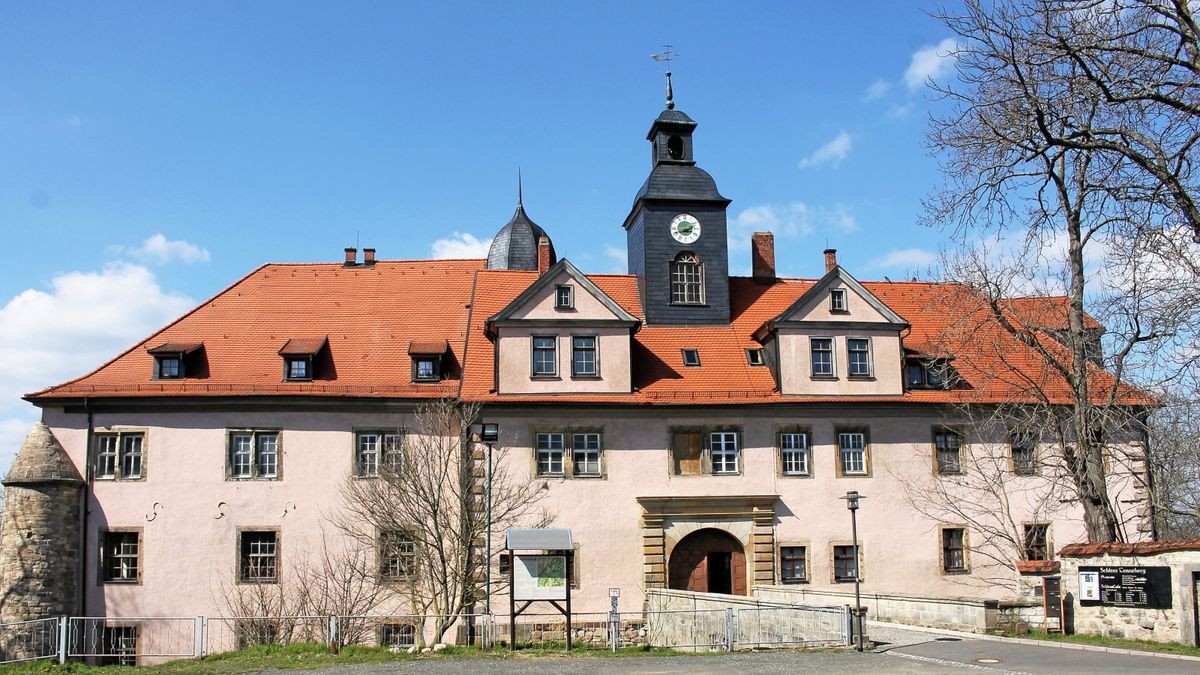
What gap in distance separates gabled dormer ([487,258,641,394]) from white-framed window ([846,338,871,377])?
5.56m

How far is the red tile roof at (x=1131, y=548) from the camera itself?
18.7 meters

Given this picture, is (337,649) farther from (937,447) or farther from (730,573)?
(937,447)

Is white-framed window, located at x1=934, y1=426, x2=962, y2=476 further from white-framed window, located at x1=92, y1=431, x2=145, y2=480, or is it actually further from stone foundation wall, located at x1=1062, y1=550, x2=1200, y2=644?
white-framed window, located at x1=92, y1=431, x2=145, y2=480

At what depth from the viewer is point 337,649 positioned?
20562mm

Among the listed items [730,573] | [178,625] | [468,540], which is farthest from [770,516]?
[178,625]

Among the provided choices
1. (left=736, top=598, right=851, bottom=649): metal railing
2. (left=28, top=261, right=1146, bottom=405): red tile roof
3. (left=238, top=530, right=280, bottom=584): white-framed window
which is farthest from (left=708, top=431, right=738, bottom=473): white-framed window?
(left=238, top=530, right=280, bottom=584): white-framed window

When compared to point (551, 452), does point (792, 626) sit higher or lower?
lower

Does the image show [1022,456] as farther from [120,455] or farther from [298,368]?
[120,455]

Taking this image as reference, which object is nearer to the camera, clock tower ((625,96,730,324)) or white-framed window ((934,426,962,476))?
white-framed window ((934,426,962,476))

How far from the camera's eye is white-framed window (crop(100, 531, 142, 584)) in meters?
28.1

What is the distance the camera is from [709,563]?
2900 cm

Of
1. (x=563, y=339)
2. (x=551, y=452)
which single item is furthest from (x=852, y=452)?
(x=563, y=339)

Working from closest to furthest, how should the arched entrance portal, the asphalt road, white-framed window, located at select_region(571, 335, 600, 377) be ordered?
1. the asphalt road
2. the arched entrance portal
3. white-framed window, located at select_region(571, 335, 600, 377)

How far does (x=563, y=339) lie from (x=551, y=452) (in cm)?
282
